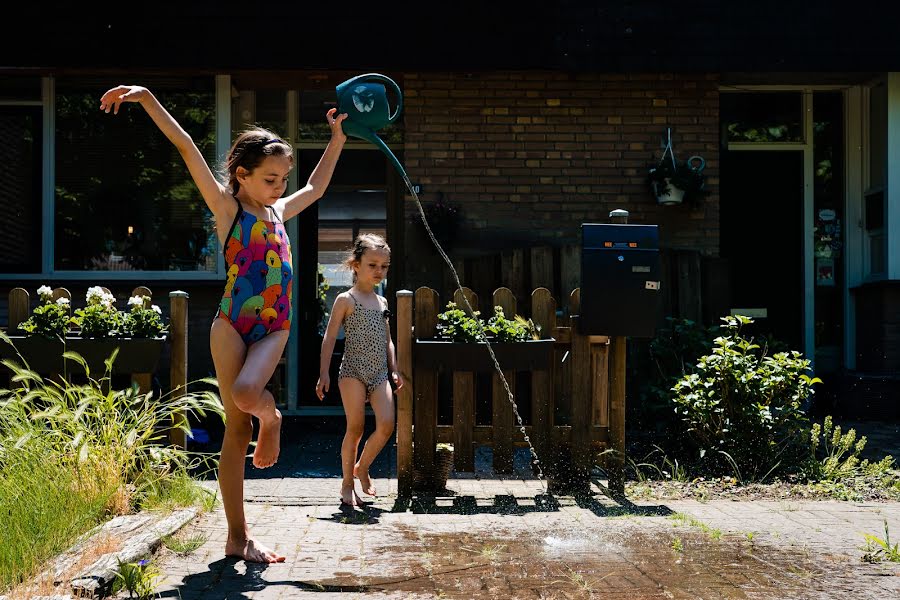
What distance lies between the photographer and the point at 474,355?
5969 millimetres

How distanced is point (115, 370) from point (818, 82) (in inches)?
308

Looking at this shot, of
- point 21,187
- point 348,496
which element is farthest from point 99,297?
point 21,187

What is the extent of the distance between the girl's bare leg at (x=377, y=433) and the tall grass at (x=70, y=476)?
1.02 meters

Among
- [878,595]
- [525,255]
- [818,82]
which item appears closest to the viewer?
[878,595]

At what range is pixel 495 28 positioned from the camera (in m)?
9.27

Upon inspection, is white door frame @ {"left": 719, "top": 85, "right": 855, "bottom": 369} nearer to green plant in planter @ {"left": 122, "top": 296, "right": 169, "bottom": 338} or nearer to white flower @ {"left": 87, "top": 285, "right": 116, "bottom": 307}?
green plant in planter @ {"left": 122, "top": 296, "right": 169, "bottom": 338}

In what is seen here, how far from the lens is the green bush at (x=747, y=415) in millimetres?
6465

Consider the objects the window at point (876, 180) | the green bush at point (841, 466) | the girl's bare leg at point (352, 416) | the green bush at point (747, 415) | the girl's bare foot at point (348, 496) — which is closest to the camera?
the girl's bare foot at point (348, 496)

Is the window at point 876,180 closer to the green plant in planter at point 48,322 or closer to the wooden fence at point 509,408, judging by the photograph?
the wooden fence at point 509,408

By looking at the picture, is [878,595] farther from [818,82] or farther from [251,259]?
[818,82]

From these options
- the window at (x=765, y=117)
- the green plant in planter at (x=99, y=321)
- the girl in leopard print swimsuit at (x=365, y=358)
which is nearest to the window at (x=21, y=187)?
the green plant in planter at (x=99, y=321)

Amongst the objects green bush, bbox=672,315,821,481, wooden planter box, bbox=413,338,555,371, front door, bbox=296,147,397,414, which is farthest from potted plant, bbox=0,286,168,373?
front door, bbox=296,147,397,414

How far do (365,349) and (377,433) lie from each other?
20.3 inches

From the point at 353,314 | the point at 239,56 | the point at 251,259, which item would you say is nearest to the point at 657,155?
the point at 239,56
